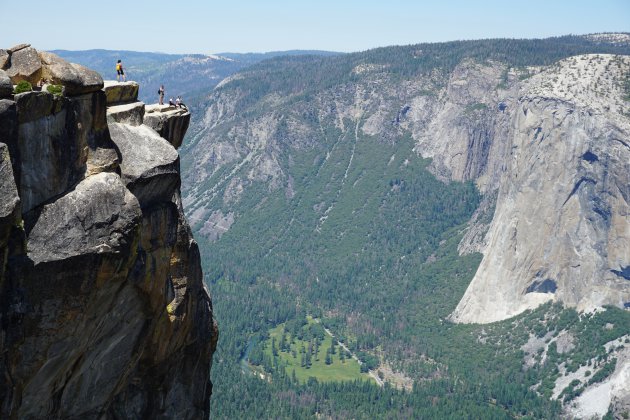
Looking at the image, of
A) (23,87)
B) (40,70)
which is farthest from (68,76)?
(23,87)

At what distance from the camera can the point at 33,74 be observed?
3556 centimetres

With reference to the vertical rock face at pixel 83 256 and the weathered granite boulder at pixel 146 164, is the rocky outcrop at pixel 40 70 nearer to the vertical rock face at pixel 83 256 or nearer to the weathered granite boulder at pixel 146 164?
the vertical rock face at pixel 83 256

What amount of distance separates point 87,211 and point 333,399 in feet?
520

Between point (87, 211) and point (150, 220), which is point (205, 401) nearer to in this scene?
point (150, 220)

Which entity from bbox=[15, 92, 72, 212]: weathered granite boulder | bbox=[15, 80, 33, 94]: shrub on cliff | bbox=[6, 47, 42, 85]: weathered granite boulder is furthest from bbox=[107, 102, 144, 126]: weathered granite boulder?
bbox=[15, 80, 33, 94]: shrub on cliff

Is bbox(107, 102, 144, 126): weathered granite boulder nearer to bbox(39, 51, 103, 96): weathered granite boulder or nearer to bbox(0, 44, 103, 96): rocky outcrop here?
bbox(39, 51, 103, 96): weathered granite boulder

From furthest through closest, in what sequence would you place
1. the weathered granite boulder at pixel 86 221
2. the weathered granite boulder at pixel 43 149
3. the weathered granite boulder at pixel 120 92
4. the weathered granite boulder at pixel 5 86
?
the weathered granite boulder at pixel 120 92 < the weathered granite boulder at pixel 86 221 < the weathered granite boulder at pixel 43 149 < the weathered granite boulder at pixel 5 86

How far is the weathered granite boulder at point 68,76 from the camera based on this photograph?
1401 inches

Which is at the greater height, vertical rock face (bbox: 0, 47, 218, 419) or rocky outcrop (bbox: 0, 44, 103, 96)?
rocky outcrop (bbox: 0, 44, 103, 96)

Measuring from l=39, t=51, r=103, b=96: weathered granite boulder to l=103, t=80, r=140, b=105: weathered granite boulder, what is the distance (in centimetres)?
562

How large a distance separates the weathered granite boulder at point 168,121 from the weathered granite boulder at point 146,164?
330 centimetres

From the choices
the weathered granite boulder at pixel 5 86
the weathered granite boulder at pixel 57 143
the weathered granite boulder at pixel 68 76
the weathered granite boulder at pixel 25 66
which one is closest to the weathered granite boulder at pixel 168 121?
the weathered granite boulder at pixel 57 143

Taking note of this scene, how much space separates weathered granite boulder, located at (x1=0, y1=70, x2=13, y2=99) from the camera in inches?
1262

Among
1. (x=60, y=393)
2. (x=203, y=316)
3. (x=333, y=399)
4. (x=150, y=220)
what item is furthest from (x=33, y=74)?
(x=333, y=399)
